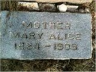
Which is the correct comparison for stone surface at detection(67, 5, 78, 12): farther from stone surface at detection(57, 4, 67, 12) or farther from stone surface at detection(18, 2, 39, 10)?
stone surface at detection(18, 2, 39, 10)

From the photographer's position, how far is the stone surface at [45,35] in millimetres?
3670

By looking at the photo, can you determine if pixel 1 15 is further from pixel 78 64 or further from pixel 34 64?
pixel 78 64

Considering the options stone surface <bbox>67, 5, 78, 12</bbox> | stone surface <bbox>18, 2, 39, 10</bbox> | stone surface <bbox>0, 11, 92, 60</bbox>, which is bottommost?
stone surface <bbox>0, 11, 92, 60</bbox>

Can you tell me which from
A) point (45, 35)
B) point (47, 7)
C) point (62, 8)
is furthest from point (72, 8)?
point (45, 35)

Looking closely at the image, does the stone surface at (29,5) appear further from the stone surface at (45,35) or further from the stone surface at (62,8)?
the stone surface at (62,8)

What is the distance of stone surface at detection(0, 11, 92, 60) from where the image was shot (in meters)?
3.67

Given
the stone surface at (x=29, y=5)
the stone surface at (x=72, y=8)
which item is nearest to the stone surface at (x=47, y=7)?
the stone surface at (x=29, y=5)

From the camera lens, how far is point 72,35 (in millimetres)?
→ 3705

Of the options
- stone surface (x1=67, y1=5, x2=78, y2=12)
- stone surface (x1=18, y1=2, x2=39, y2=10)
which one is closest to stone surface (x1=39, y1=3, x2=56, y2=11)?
stone surface (x1=18, y1=2, x2=39, y2=10)

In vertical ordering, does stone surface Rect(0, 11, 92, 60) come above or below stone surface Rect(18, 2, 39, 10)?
below

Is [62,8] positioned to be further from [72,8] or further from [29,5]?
[29,5]

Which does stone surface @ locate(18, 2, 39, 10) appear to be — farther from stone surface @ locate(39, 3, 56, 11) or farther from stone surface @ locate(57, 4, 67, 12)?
stone surface @ locate(57, 4, 67, 12)

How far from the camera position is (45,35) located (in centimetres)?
368

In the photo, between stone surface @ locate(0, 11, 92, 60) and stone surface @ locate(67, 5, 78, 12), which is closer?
stone surface @ locate(0, 11, 92, 60)
